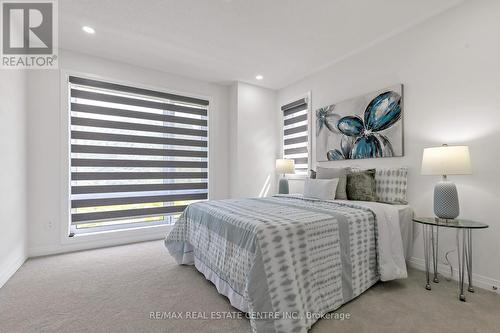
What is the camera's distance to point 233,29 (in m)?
2.65

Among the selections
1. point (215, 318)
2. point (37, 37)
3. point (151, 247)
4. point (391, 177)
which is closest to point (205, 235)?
point (215, 318)

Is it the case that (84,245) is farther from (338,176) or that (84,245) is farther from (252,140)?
(338,176)

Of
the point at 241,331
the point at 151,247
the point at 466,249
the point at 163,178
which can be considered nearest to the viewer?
the point at 241,331

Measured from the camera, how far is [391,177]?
105 inches

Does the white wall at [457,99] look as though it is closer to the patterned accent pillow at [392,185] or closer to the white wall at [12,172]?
the patterned accent pillow at [392,185]

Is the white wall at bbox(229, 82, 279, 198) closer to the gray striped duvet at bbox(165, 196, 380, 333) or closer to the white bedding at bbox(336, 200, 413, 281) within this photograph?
the gray striped duvet at bbox(165, 196, 380, 333)

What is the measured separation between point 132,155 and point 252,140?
2.05 metres

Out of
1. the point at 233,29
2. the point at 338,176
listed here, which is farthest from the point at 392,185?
the point at 233,29

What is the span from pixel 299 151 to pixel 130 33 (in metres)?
3.03

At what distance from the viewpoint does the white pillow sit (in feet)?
9.01

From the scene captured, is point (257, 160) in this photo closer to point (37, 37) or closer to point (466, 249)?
point (466, 249)

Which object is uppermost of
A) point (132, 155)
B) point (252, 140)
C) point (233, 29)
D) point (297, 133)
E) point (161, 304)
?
point (233, 29)

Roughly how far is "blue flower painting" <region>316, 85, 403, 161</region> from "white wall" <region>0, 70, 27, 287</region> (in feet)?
12.5

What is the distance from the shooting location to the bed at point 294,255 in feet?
4.58
